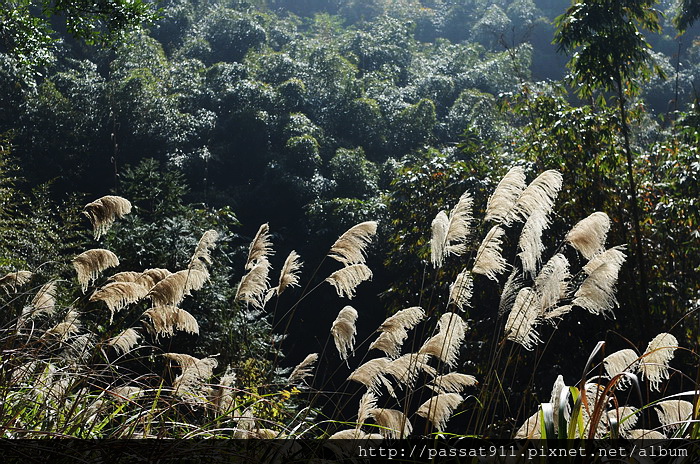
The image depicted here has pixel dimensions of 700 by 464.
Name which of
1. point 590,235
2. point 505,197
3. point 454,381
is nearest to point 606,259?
point 590,235

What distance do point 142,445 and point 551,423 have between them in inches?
45.5

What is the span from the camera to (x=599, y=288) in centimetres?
236

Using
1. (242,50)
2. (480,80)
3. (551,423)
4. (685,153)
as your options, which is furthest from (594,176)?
(242,50)

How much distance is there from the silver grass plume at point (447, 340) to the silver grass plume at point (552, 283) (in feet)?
1.00

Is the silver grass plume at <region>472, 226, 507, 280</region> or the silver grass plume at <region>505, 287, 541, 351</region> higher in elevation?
the silver grass plume at <region>472, 226, 507, 280</region>

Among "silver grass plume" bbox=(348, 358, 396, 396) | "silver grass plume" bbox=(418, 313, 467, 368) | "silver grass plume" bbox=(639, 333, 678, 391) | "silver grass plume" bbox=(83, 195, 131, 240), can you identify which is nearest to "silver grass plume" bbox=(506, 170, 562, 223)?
"silver grass plume" bbox=(418, 313, 467, 368)

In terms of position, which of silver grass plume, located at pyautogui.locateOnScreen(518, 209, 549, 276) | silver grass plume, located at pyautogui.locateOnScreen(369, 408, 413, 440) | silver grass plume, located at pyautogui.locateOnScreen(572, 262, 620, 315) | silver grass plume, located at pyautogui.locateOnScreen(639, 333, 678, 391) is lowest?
silver grass plume, located at pyautogui.locateOnScreen(369, 408, 413, 440)

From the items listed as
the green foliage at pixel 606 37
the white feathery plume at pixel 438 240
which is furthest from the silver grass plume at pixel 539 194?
the green foliage at pixel 606 37

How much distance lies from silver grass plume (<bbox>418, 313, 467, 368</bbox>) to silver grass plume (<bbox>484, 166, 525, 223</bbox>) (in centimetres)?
42

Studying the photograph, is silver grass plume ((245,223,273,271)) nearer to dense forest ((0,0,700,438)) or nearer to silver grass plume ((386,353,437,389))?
dense forest ((0,0,700,438))

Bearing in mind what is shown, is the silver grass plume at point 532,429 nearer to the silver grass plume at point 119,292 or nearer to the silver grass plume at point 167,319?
the silver grass plume at point 167,319

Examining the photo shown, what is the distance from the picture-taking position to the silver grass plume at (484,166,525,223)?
8.60 ft

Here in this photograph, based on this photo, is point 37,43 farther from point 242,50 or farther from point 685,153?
point 242,50

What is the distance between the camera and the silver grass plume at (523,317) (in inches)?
95.3
